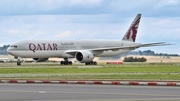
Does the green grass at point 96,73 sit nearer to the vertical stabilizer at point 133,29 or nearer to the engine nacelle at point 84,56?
the engine nacelle at point 84,56

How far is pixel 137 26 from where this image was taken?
3745 inches

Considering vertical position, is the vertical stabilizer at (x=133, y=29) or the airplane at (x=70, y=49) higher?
the vertical stabilizer at (x=133, y=29)

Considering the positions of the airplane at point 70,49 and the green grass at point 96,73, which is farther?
the airplane at point 70,49

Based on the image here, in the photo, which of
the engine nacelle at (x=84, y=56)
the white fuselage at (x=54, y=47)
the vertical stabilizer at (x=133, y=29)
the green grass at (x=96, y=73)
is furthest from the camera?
the vertical stabilizer at (x=133, y=29)

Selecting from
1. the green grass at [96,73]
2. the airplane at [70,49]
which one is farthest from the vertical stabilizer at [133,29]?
the green grass at [96,73]

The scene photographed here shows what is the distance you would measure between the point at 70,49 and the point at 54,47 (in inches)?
148

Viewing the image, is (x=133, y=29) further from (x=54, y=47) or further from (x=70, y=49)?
(x=54, y=47)

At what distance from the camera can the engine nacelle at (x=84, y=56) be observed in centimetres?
7831

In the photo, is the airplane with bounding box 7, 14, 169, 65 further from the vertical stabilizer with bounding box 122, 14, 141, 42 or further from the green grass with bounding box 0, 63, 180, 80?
the green grass with bounding box 0, 63, 180, 80

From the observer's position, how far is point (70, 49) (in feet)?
269

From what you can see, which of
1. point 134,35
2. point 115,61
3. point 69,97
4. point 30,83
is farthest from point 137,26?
point 69,97

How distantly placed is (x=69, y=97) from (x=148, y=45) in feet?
203

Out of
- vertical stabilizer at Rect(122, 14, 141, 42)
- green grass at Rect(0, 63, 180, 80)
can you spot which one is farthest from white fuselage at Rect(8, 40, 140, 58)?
green grass at Rect(0, 63, 180, 80)

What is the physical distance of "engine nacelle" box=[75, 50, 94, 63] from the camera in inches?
3083
